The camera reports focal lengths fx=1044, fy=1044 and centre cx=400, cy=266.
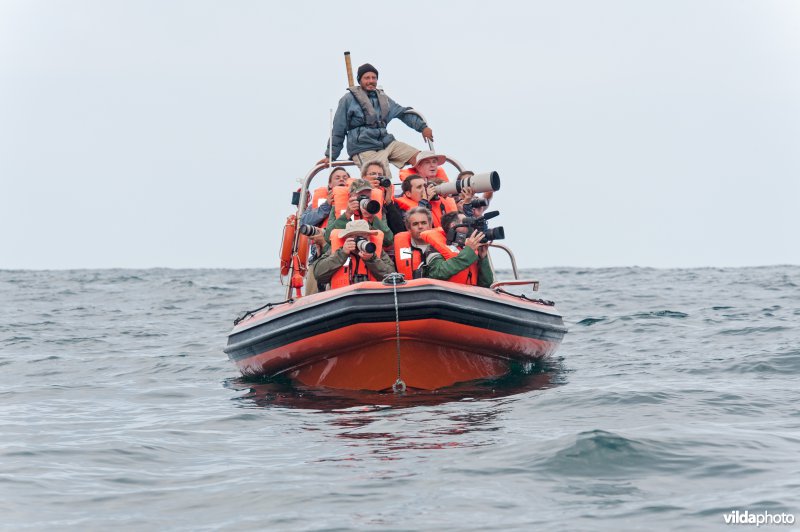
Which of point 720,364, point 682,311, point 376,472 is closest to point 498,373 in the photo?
point 720,364

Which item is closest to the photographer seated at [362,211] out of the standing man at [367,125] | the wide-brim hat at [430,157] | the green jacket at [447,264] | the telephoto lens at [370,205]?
the telephoto lens at [370,205]

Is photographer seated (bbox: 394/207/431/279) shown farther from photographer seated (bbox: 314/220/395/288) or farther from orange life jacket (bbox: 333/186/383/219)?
orange life jacket (bbox: 333/186/383/219)

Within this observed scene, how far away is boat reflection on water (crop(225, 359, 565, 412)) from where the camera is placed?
7.91 metres

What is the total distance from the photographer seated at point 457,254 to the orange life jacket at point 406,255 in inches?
4.4

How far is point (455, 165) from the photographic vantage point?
11.3 metres

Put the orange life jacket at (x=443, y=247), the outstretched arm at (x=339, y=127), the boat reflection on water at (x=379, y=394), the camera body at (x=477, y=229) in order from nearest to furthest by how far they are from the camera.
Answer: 1. the boat reflection on water at (x=379, y=394)
2. the camera body at (x=477, y=229)
3. the orange life jacket at (x=443, y=247)
4. the outstretched arm at (x=339, y=127)

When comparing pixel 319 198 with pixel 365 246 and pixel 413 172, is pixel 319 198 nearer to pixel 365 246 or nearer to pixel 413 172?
pixel 413 172

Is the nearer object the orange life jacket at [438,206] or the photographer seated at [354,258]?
the photographer seated at [354,258]

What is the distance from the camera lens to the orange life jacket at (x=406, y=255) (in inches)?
352

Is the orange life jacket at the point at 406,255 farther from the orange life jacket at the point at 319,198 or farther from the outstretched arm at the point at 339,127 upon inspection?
the outstretched arm at the point at 339,127

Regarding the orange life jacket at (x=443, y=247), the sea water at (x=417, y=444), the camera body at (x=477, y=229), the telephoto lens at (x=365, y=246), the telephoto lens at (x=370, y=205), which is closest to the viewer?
the sea water at (x=417, y=444)

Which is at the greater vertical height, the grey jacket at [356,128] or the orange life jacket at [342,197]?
the grey jacket at [356,128]

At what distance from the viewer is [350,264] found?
8844 millimetres

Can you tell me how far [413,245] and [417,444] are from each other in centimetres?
313
